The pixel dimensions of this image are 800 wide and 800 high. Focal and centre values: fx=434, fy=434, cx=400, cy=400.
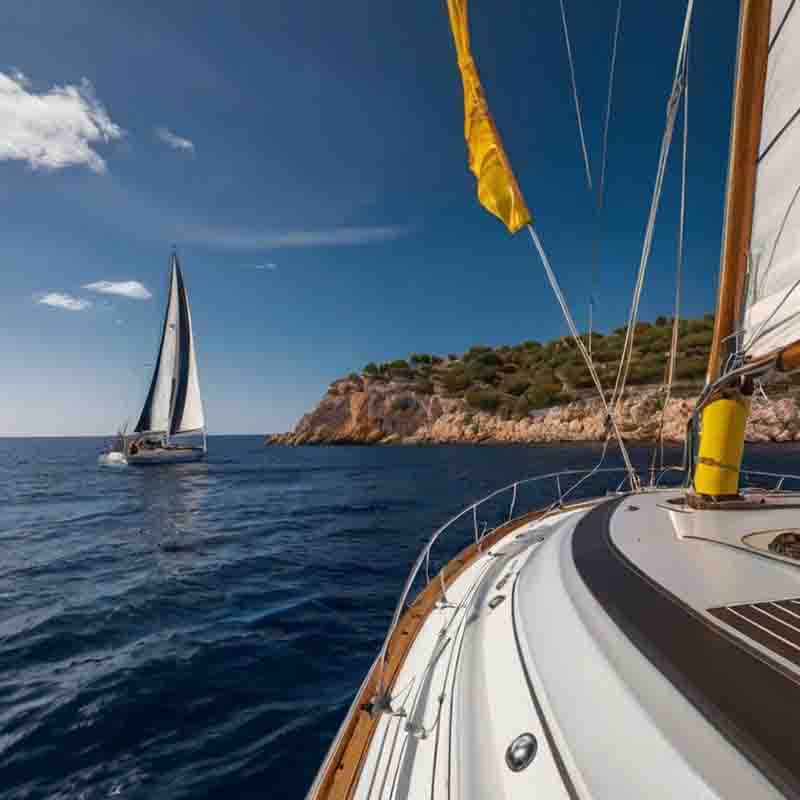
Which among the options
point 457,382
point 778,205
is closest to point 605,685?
point 778,205

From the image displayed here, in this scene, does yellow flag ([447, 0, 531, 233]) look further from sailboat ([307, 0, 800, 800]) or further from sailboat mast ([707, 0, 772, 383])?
sailboat mast ([707, 0, 772, 383])

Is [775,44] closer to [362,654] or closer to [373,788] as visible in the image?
[373,788]

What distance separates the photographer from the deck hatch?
5.69ft

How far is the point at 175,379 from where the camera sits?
43125 mm

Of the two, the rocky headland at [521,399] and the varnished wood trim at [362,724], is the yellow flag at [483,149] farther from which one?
the rocky headland at [521,399]

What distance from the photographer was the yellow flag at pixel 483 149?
170 inches

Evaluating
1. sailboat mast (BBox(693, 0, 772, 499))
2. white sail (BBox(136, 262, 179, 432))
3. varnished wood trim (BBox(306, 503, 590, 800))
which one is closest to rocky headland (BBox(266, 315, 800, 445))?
white sail (BBox(136, 262, 179, 432))

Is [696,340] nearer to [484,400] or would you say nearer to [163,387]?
[484,400]

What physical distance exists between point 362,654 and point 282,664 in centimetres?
106

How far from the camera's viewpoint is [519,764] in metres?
1.64

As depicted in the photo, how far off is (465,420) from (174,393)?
44.3 meters

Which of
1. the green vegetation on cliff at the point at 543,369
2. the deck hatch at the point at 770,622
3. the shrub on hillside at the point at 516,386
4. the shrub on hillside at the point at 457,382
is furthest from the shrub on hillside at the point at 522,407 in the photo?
the deck hatch at the point at 770,622

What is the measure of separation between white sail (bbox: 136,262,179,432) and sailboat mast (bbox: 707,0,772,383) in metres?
46.7

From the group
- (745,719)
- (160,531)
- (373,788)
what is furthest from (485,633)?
(160,531)
